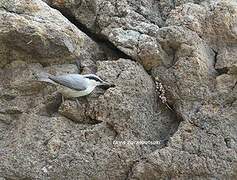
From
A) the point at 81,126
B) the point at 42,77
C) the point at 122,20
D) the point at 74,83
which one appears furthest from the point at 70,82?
the point at 122,20

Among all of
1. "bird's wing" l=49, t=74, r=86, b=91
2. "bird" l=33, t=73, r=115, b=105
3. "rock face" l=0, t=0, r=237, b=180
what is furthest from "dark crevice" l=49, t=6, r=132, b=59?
"bird's wing" l=49, t=74, r=86, b=91

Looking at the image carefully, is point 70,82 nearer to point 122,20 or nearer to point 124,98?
point 124,98

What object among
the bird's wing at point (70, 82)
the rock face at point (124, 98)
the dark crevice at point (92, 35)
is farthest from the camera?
the dark crevice at point (92, 35)

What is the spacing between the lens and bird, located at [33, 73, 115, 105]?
5.77m

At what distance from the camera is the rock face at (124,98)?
18.4 ft

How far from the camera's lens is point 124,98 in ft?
19.2

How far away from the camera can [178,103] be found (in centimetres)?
598

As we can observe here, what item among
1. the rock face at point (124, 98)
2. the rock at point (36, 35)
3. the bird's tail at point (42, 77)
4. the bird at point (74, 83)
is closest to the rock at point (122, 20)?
the rock face at point (124, 98)

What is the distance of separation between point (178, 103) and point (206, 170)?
0.89m

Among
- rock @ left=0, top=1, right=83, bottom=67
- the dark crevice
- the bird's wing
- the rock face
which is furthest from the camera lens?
the dark crevice

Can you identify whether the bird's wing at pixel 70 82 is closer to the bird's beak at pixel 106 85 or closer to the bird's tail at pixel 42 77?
the bird's tail at pixel 42 77

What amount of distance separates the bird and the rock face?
126 millimetres

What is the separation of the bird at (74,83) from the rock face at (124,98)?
0.13m

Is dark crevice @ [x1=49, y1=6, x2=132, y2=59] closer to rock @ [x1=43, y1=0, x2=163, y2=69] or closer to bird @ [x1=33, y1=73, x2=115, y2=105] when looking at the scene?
rock @ [x1=43, y1=0, x2=163, y2=69]
